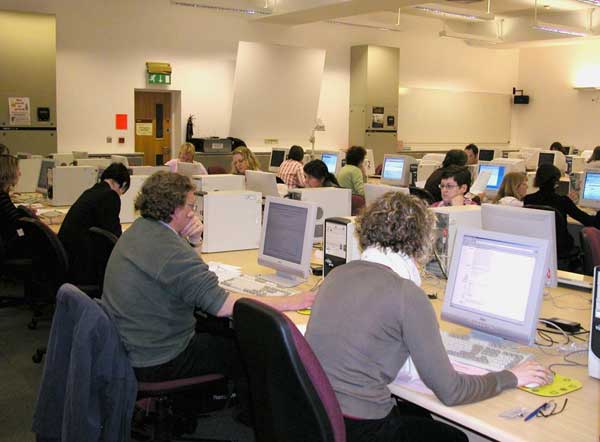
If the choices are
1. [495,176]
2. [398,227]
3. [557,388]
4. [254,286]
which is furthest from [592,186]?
[398,227]

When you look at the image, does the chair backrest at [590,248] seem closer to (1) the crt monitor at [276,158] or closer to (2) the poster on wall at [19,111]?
(1) the crt monitor at [276,158]

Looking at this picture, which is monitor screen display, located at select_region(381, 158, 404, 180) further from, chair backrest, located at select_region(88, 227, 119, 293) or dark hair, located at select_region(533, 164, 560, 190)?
chair backrest, located at select_region(88, 227, 119, 293)

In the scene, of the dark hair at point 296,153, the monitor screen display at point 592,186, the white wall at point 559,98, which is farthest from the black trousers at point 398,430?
the white wall at point 559,98

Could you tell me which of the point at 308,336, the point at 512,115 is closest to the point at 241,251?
the point at 308,336

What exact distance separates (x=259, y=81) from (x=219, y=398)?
828 centimetres

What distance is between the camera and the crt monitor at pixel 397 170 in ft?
29.9

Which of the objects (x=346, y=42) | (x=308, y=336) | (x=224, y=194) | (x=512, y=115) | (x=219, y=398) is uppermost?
(x=346, y=42)

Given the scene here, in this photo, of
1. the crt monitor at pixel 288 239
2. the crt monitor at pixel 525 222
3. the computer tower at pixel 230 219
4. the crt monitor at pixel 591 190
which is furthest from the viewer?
the crt monitor at pixel 591 190

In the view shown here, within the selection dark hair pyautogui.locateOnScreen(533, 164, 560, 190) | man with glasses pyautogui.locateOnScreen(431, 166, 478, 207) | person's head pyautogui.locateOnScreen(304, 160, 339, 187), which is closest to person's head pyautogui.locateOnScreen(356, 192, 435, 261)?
man with glasses pyautogui.locateOnScreen(431, 166, 478, 207)

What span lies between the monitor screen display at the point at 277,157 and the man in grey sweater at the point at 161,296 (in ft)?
24.3

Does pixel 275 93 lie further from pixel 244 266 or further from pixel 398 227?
pixel 398 227

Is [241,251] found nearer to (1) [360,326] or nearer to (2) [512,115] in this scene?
(1) [360,326]

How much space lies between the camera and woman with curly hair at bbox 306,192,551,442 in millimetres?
1988

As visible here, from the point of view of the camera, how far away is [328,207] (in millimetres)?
4582
